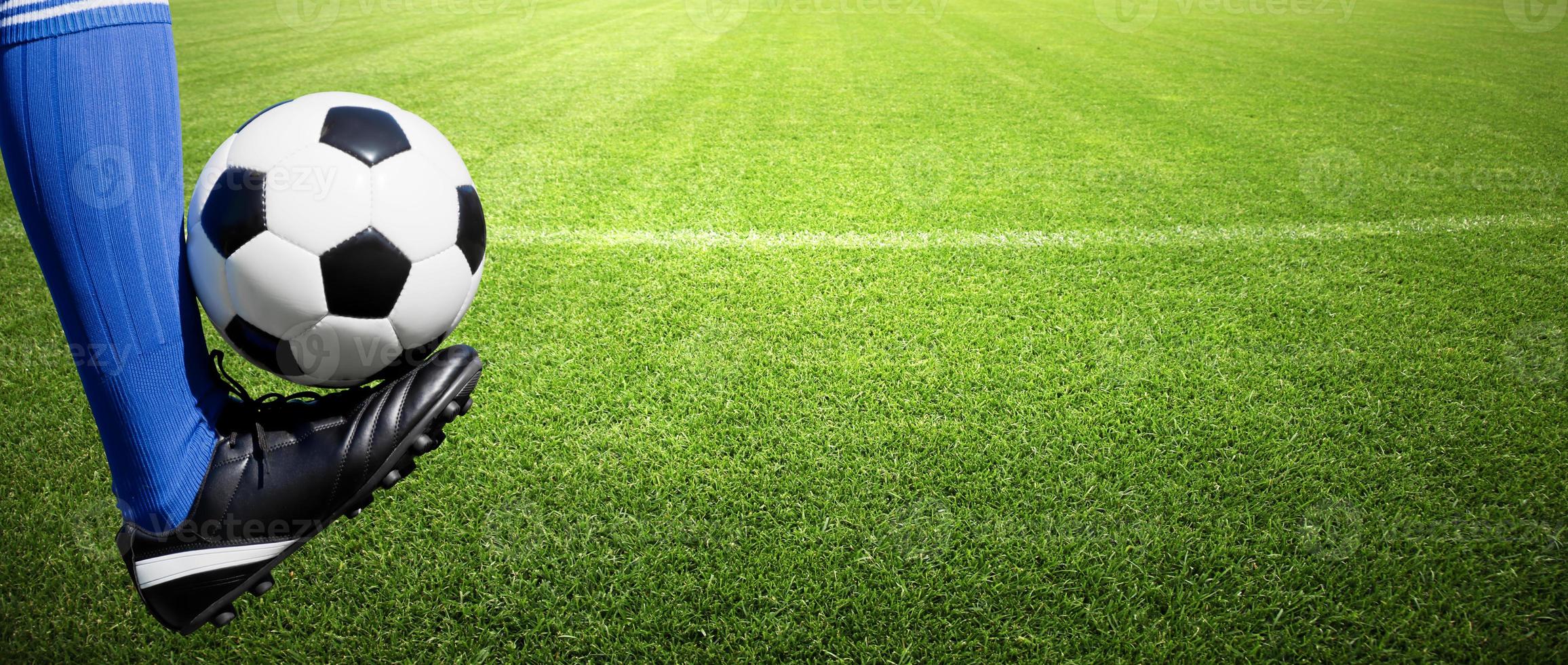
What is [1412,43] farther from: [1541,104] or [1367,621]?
[1367,621]

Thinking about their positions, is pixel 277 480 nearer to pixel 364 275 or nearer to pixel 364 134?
pixel 364 275

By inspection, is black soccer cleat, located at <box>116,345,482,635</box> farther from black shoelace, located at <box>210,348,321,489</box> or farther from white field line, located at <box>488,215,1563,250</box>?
white field line, located at <box>488,215,1563,250</box>

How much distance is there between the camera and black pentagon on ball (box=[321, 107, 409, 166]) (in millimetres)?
1352

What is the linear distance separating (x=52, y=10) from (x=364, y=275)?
21.3 inches

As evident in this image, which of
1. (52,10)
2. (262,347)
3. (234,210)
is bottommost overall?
(262,347)

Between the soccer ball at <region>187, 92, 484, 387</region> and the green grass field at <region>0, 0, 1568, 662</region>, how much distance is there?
37cm

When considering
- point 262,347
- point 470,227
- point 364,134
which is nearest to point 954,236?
point 470,227

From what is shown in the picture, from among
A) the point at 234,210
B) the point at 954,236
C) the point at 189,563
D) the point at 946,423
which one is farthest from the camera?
the point at 954,236

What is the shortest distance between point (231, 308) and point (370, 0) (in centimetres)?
1371

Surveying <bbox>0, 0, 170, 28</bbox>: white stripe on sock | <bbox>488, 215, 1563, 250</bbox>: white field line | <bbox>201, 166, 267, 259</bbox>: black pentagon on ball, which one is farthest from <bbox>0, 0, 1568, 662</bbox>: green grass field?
Result: <bbox>0, 0, 170, 28</bbox>: white stripe on sock

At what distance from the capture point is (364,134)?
4.54 ft

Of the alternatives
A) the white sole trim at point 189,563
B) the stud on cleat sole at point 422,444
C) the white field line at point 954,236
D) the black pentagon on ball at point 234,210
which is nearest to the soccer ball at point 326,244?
the black pentagon on ball at point 234,210

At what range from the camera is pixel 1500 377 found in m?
1.90

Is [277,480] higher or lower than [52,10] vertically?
lower
